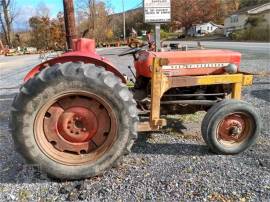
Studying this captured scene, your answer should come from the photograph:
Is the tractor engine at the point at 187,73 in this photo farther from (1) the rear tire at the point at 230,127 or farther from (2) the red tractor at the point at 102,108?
(1) the rear tire at the point at 230,127

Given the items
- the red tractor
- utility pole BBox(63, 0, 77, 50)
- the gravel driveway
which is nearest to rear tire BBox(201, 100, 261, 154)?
the red tractor

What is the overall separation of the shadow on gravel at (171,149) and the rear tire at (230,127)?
0.22 meters

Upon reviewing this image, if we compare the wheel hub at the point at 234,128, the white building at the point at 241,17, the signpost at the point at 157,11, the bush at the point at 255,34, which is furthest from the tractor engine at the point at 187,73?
the white building at the point at 241,17

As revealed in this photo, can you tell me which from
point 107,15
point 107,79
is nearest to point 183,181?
point 107,79

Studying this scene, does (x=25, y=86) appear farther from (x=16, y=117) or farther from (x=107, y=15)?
(x=107, y=15)

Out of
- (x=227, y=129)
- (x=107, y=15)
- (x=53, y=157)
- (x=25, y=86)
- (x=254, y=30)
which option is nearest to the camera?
(x=25, y=86)

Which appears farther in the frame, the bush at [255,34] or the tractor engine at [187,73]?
the bush at [255,34]

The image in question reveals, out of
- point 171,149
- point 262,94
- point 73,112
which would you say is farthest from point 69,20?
point 262,94

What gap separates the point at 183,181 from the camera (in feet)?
10.9

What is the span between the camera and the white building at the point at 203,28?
72.2 meters

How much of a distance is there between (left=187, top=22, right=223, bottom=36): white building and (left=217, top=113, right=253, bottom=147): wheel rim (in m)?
68.6

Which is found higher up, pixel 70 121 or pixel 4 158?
pixel 70 121

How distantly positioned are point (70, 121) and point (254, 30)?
128ft

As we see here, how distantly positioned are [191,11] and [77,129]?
66786 mm
